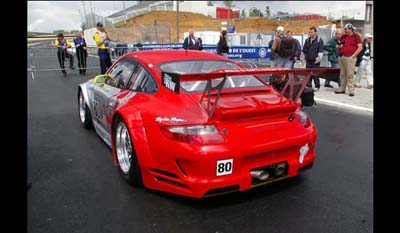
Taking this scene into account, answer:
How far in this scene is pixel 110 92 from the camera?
13.0 feet

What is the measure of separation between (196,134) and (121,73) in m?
1.86

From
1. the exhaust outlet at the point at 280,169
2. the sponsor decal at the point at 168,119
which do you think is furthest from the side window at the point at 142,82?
the exhaust outlet at the point at 280,169

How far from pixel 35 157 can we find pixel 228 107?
8.91 ft

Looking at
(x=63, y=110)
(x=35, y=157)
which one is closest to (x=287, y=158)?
(x=35, y=157)

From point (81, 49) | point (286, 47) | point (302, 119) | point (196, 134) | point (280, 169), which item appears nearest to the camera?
point (196, 134)

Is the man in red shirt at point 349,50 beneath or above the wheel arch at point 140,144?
above

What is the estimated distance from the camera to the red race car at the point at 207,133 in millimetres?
2613

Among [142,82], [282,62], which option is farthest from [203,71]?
[282,62]

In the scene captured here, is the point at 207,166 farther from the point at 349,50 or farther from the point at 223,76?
the point at 349,50

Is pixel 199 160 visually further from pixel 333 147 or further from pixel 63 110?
pixel 63 110

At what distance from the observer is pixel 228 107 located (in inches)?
111

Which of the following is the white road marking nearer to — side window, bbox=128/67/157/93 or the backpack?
the backpack

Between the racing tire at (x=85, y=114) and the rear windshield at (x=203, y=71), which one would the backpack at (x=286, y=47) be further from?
the racing tire at (x=85, y=114)

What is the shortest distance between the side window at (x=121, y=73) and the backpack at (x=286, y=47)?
5.62 metres
